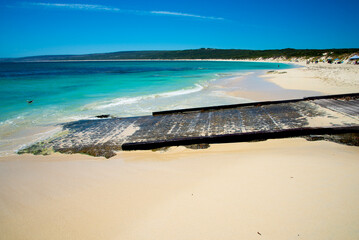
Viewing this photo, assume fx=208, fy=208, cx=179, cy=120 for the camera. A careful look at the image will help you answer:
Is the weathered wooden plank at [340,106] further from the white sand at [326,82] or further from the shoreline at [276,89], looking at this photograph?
the white sand at [326,82]

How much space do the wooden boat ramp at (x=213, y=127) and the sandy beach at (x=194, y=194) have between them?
0.83ft

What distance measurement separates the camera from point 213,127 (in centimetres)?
448

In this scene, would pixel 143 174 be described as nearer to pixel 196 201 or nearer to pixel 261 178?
pixel 196 201

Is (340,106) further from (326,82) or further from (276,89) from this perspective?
(326,82)

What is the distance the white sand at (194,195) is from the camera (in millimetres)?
1915

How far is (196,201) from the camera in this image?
7.63 feet

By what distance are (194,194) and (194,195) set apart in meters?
0.02

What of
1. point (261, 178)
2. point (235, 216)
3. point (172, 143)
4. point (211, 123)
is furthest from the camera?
point (211, 123)

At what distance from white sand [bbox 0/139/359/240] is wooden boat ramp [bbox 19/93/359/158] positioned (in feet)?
0.83

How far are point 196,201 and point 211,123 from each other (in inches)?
104

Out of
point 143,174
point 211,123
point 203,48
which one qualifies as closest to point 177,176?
point 143,174

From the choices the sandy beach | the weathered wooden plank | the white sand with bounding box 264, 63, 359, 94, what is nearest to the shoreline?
the white sand with bounding box 264, 63, 359, 94

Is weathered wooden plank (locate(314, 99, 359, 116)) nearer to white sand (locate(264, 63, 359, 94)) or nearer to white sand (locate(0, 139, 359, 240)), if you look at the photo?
white sand (locate(0, 139, 359, 240))

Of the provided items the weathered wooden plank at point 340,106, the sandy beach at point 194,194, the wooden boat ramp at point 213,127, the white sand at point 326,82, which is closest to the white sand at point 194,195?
the sandy beach at point 194,194
